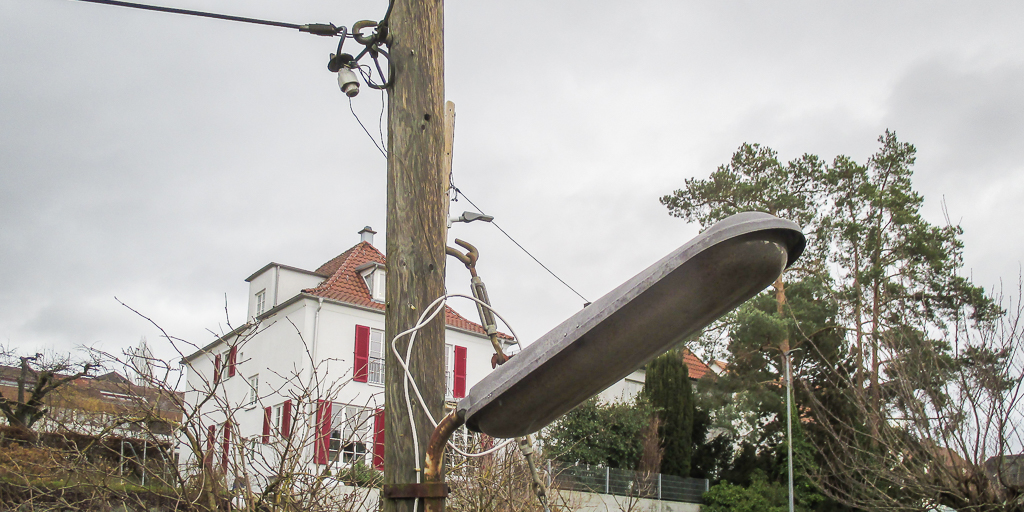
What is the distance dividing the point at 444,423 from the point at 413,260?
893 mm

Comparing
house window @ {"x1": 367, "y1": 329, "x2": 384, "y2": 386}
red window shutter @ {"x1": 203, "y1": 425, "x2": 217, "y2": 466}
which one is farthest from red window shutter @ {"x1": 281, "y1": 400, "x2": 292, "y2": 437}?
house window @ {"x1": 367, "y1": 329, "x2": 384, "y2": 386}

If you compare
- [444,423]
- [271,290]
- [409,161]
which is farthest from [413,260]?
[271,290]

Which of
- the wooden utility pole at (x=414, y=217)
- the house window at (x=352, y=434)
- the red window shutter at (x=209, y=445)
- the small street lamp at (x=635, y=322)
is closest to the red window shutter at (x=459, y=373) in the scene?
the house window at (x=352, y=434)

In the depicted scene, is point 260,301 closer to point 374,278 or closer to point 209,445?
point 374,278

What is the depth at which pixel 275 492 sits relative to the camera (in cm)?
403

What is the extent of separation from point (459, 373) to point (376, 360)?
8.54ft

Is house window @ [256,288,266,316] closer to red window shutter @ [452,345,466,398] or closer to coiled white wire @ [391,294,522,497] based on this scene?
red window shutter @ [452,345,466,398]

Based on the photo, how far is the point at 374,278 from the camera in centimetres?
2186

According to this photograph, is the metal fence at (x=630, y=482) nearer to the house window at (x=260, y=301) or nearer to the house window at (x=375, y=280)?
the house window at (x=375, y=280)

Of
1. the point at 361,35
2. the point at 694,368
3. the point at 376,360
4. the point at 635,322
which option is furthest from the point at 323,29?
the point at 694,368

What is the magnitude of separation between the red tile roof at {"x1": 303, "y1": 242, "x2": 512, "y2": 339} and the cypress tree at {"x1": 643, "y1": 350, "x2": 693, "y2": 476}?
5180 mm

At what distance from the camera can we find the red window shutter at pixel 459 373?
21.7 metres

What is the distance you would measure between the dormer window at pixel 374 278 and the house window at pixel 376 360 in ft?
3.71

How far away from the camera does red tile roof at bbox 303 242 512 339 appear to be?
20.5m
